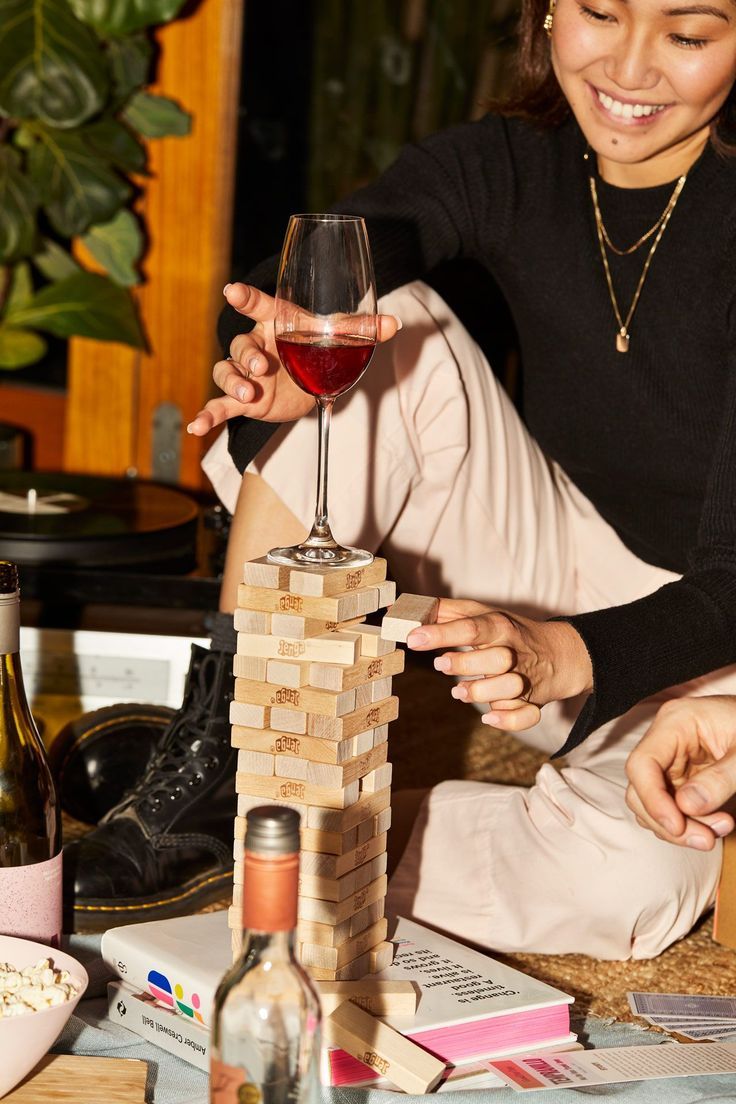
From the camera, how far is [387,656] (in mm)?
1208

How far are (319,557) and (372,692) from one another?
4.9 inches

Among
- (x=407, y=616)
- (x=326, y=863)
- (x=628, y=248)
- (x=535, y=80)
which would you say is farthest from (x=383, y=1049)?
(x=535, y=80)

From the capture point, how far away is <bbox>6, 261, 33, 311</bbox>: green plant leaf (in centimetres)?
295

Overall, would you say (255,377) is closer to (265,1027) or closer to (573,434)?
(573,434)

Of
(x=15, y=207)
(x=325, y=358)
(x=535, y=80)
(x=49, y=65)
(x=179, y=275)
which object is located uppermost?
(x=49, y=65)

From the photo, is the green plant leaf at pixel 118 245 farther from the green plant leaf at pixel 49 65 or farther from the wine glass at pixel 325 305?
the wine glass at pixel 325 305

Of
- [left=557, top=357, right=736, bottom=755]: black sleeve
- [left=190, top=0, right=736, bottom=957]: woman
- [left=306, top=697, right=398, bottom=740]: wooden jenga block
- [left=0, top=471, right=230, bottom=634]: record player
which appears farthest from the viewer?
[left=0, top=471, right=230, bottom=634]: record player

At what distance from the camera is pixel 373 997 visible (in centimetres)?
122

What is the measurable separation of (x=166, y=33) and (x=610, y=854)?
2.03 metres

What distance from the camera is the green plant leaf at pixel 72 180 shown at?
9.13ft

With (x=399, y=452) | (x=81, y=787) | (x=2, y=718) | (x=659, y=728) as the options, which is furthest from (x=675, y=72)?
(x=81, y=787)

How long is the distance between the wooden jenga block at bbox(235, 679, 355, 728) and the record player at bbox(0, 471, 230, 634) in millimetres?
758

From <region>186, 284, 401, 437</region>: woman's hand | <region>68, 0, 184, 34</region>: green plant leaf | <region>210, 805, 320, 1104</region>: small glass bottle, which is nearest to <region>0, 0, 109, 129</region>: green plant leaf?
<region>68, 0, 184, 34</region>: green plant leaf

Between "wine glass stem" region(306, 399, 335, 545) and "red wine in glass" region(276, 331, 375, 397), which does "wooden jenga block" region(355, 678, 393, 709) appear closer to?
"wine glass stem" region(306, 399, 335, 545)
